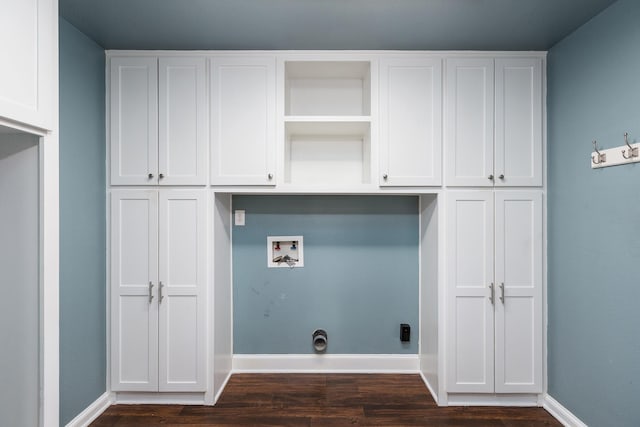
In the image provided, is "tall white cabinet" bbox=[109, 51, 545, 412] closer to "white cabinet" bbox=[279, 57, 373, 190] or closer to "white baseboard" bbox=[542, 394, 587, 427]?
"white baseboard" bbox=[542, 394, 587, 427]

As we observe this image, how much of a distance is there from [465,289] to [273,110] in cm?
179

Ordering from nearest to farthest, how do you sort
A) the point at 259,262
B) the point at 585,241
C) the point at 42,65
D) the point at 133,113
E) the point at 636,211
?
the point at 42,65 → the point at 636,211 → the point at 585,241 → the point at 133,113 → the point at 259,262

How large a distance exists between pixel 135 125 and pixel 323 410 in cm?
230

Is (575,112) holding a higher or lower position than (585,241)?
higher

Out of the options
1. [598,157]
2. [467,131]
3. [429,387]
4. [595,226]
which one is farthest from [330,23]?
[429,387]

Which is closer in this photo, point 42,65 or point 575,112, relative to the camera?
point 42,65

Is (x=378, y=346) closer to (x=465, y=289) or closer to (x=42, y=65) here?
(x=465, y=289)

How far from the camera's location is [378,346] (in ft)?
9.18

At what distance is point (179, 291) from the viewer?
7.67ft

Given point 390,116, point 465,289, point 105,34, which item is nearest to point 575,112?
point 390,116

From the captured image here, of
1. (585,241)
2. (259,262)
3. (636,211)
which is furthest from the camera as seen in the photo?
(259,262)

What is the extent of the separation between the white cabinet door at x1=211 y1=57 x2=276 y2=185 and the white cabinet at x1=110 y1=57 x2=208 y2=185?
9 centimetres

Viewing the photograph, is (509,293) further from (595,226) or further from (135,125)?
(135,125)

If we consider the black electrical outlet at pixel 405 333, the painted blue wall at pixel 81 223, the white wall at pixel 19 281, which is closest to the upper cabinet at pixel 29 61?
the white wall at pixel 19 281
